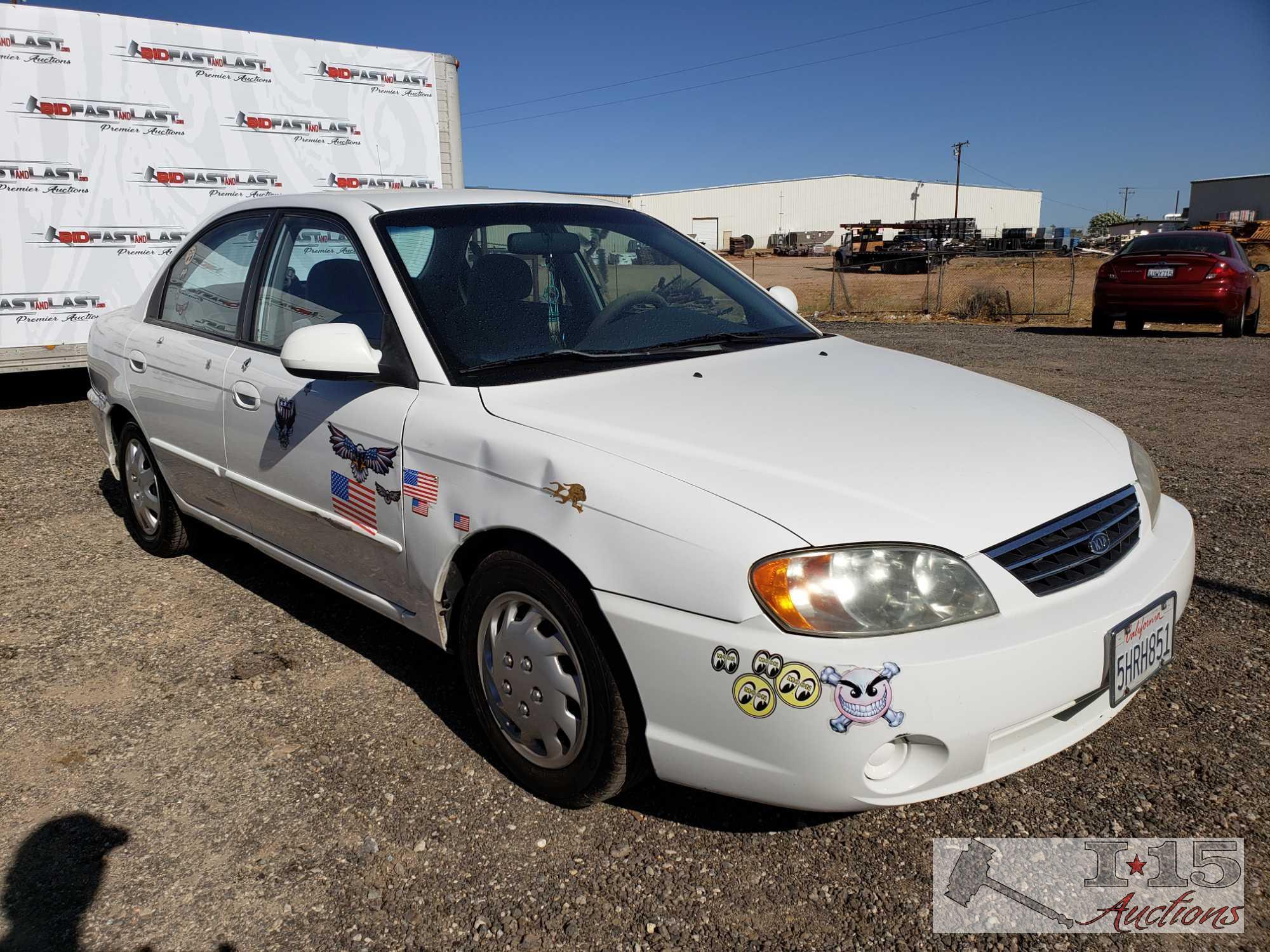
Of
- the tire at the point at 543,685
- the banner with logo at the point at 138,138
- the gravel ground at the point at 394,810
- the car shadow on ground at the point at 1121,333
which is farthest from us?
the car shadow on ground at the point at 1121,333

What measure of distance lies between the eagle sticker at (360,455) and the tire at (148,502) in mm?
1808

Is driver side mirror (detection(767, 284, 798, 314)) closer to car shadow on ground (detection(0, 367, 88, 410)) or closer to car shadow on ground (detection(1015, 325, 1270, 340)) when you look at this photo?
car shadow on ground (detection(0, 367, 88, 410))

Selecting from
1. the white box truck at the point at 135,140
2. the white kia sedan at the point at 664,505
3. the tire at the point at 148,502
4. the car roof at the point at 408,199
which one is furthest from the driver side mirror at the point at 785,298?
the white box truck at the point at 135,140

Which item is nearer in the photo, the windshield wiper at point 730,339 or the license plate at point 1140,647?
the license plate at point 1140,647

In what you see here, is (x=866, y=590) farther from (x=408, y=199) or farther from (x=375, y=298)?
(x=408, y=199)

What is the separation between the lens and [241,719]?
3217mm

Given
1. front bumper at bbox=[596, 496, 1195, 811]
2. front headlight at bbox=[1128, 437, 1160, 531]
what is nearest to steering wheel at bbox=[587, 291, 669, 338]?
front bumper at bbox=[596, 496, 1195, 811]

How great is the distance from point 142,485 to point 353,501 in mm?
2223

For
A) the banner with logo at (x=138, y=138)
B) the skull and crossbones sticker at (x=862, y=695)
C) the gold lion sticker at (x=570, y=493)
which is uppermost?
the banner with logo at (x=138, y=138)

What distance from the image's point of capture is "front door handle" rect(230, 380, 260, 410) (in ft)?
11.4

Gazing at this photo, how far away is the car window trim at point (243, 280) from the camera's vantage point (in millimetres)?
3748

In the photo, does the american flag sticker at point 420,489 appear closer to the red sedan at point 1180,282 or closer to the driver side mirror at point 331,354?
the driver side mirror at point 331,354

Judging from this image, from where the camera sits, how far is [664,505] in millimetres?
2191

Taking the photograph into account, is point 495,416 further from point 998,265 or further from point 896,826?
point 998,265
